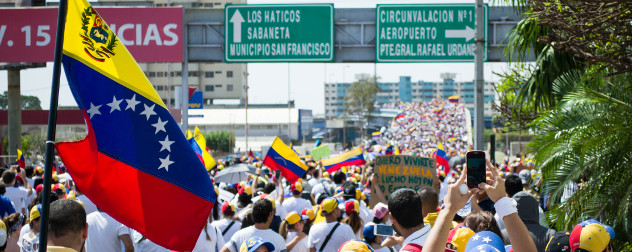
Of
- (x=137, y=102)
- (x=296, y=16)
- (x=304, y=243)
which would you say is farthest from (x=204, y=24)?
(x=137, y=102)

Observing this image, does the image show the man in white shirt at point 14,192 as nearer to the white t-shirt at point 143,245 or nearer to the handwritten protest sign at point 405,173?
Answer: the white t-shirt at point 143,245

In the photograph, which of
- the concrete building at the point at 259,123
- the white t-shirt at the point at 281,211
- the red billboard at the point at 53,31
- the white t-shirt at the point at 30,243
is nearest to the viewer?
the white t-shirt at the point at 30,243

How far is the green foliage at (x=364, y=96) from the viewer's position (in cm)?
11319

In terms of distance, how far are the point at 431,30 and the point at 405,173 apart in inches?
329

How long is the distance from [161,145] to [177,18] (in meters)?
15.1

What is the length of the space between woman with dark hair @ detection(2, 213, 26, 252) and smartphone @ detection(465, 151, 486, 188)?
17.8ft

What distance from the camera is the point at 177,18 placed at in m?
19.4

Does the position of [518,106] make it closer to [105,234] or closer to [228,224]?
[228,224]

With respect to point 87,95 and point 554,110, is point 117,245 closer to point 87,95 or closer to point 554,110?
point 87,95

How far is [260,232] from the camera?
7266 millimetres

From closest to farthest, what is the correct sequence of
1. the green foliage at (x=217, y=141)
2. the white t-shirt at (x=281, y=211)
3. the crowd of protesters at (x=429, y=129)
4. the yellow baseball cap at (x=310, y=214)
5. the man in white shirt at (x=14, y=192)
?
the yellow baseball cap at (x=310, y=214) < the white t-shirt at (x=281, y=211) < the man in white shirt at (x=14, y=192) < the crowd of protesters at (x=429, y=129) < the green foliage at (x=217, y=141)

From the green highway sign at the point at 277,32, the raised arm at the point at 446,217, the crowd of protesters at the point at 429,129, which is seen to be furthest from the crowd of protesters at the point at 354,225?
the crowd of protesters at the point at 429,129

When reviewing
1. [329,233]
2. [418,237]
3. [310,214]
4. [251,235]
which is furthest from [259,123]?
[418,237]

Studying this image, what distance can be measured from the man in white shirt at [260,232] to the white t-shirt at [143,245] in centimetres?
62
